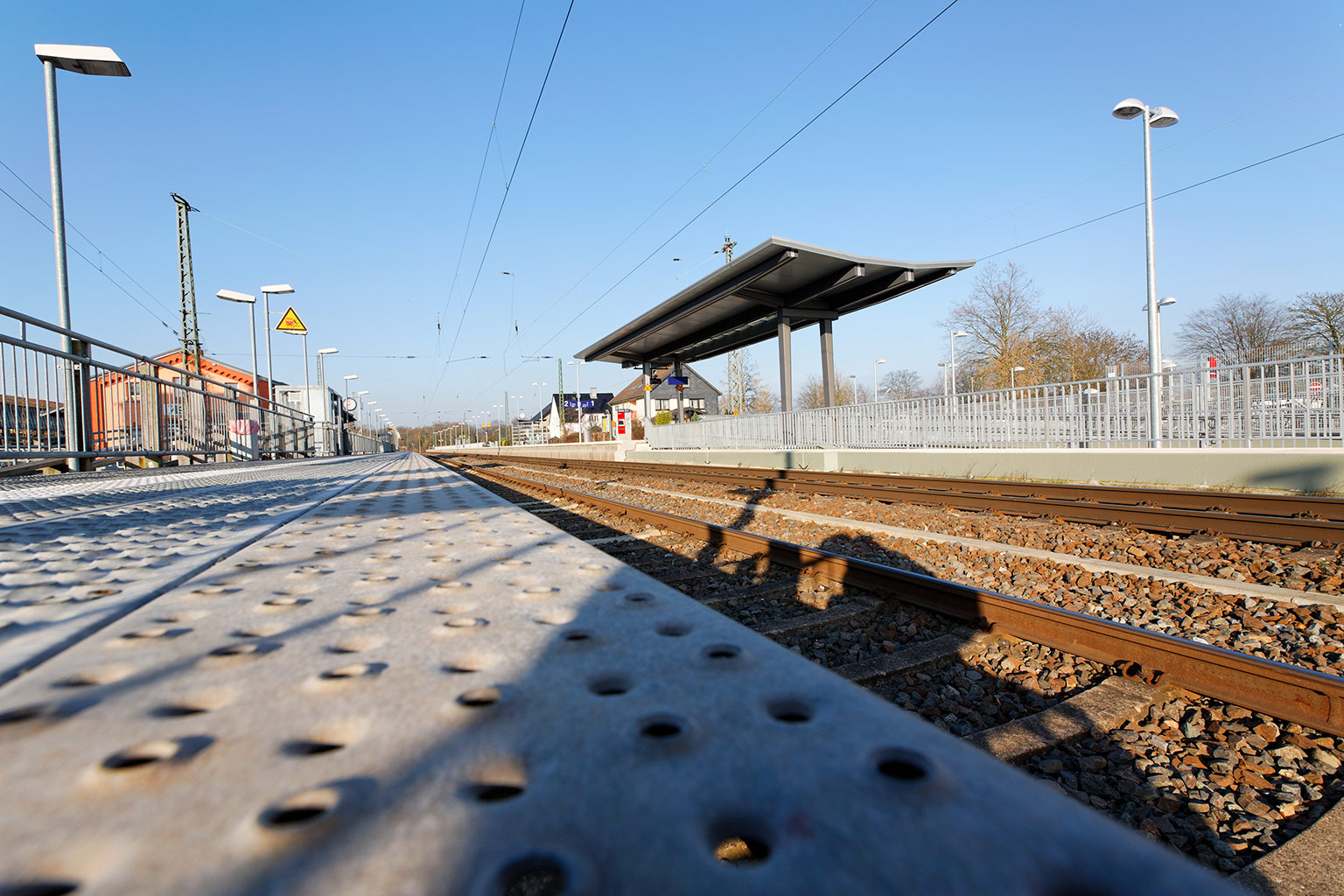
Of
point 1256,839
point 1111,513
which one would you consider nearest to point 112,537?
point 1256,839

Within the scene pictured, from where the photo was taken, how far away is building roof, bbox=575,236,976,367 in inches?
654

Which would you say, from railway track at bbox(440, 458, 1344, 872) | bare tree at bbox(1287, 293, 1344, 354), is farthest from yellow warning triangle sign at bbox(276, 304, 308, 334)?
bare tree at bbox(1287, 293, 1344, 354)

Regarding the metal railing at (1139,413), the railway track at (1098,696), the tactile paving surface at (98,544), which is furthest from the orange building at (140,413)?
the metal railing at (1139,413)

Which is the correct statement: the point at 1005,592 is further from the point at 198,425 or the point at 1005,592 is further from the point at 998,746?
the point at 198,425

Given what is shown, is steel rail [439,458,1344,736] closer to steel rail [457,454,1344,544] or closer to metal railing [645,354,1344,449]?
steel rail [457,454,1344,544]

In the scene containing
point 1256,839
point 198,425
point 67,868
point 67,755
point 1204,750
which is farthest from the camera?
point 198,425

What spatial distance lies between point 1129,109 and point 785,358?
10392 millimetres

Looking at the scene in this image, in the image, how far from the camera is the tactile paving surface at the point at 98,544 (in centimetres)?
136

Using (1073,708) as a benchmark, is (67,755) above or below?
above

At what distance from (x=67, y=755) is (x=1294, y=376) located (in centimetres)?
1327

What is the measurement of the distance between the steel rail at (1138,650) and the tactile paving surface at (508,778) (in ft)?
8.49

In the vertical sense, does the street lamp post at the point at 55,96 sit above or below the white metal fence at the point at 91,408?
above

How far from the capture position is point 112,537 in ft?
8.55

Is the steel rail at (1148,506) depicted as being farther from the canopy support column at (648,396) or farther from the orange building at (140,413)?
the canopy support column at (648,396)
